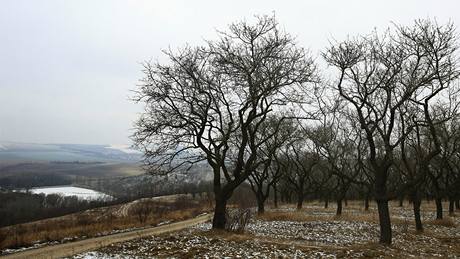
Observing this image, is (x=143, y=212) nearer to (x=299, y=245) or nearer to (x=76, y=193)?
(x=299, y=245)

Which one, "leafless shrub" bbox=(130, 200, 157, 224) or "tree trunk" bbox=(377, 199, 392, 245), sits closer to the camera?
"tree trunk" bbox=(377, 199, 392, 245)

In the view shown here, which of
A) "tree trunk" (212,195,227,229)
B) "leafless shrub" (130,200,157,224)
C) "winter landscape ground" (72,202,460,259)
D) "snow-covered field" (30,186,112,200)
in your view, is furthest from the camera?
"snow-covered field" (30,186,112,200)

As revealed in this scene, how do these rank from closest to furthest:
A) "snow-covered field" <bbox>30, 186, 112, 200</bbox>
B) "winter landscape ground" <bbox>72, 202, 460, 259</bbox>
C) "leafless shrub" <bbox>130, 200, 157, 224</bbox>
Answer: "winter landscape ground" <bbox>72, 202, 460, 259</bbox>, "leafless shrub" <bbox>130, 200, 157, 224</bbox>, "snow-covered field" <bbox>30, 186, 112, 200</bbox>

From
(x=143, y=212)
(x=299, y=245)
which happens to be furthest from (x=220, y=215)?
(x=143, y=212)

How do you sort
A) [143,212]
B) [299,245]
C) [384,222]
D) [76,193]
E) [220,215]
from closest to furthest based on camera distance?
1. [299,245]
2. [384,222]
3. [220,215]
4. [143,212]
5. [76,193]

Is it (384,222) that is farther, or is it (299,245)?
(384,222)

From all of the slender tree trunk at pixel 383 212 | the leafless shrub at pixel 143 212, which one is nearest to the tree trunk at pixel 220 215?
the slender tree trunk at pixel 383 212

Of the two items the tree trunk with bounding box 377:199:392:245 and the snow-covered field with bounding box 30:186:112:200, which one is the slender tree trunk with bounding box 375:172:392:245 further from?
the snow-covered field with bounding box 30:186:112:200

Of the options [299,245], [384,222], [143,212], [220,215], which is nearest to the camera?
[299,245]

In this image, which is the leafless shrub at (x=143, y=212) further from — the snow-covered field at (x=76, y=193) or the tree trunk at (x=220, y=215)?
the snow-covered field at (x=76, y=193)

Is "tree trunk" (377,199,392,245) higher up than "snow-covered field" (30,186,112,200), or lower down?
higher up

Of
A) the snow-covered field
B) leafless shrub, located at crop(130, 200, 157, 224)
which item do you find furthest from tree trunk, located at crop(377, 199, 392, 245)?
the snow-covered field

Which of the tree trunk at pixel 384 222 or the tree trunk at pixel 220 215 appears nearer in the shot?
the tree trunk at pixel 384 222

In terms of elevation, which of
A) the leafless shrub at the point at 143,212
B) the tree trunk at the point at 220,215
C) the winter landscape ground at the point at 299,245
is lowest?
the leafless shrub at the point at 143,212
